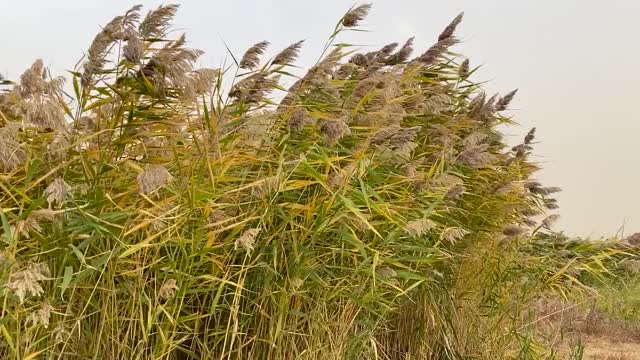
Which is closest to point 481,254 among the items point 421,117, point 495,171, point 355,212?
point 495,171

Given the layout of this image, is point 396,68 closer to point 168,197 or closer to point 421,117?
point 421,117

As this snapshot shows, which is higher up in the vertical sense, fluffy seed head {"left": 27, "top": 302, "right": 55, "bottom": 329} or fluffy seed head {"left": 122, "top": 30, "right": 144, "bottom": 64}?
fluffy seed head {"left": 122, "top": 30, "right": 144, "bottom": 64}

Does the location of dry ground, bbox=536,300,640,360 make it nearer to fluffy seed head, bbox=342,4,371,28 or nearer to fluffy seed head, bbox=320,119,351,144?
fluffy seed head, bbox=342,4,371,28

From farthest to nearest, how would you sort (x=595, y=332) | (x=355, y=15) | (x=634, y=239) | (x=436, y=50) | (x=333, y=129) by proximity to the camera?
(x=595, y=332) → (x=634, y=239) → (x=436, y=50) → (x=355, y=15) → (x=333, y=129)

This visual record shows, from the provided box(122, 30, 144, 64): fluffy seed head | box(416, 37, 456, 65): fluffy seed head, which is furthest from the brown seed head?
box(122, 30, 144, 64): fluffy seed head

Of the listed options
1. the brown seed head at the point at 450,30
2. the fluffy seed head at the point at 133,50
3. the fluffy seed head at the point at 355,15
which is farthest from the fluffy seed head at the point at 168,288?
the brown seed head at the point at 450,30

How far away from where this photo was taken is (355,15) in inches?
122

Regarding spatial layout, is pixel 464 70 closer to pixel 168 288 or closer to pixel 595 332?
pixel 168 288

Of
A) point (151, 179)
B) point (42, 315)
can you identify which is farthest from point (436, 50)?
point (42, 315)

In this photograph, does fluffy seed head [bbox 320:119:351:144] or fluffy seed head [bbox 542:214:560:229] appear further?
Result: fluffy seed head [bbox 542:214:560:229]

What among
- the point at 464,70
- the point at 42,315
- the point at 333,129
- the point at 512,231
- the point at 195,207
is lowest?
the point at 42,315

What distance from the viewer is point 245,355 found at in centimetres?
276

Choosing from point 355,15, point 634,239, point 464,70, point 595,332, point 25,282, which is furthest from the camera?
point 595,332

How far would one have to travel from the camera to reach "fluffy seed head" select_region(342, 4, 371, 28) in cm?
308
